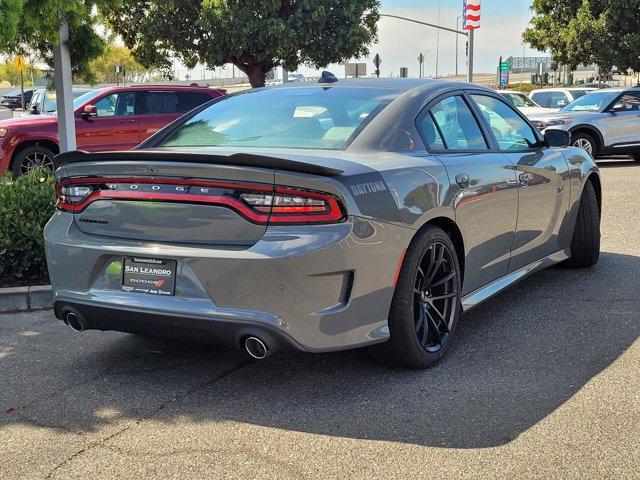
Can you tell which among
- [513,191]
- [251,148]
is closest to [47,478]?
[251,148]

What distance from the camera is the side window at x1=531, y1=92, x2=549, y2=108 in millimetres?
23875

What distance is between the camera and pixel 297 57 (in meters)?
31.7

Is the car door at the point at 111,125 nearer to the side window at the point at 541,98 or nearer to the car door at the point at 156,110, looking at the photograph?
the car door at the point at 156,110

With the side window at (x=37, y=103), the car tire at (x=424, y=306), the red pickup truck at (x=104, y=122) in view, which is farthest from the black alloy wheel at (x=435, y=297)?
the side window at (x=37, y=103)

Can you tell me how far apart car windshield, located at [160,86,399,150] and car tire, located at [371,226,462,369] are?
2.32 feet

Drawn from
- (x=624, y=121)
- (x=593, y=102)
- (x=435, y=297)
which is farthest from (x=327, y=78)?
(x=593, y=102)

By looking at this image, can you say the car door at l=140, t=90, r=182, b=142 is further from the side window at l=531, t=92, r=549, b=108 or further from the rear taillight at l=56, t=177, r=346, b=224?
the side window at l=531, t=92, r=549, b=108

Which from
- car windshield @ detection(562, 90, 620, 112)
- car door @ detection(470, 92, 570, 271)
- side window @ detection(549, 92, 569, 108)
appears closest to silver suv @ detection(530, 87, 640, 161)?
car windshield @ detection(562, 90, 620, 112)

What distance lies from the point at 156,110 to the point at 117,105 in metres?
0.72

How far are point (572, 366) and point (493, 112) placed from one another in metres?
1.96

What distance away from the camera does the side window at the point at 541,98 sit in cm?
2388

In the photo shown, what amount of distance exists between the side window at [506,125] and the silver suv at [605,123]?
40.4 feet

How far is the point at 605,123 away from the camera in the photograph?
1809 cm

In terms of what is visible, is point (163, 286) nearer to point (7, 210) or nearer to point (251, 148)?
point (251, 148)
